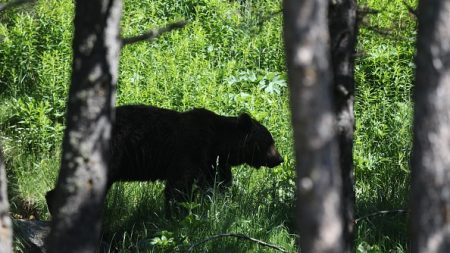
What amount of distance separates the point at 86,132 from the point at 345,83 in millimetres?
1978

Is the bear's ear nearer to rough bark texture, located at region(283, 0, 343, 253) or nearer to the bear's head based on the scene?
the bear's head

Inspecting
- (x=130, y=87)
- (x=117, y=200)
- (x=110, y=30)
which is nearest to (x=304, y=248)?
(x=110, y=30)

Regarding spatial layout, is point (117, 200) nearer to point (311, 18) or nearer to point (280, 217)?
point (280, 217)

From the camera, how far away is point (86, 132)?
4.22 m

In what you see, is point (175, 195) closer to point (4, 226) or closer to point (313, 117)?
point (4, 226)

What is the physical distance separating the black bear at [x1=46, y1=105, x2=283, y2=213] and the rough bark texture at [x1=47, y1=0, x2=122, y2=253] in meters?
4.58

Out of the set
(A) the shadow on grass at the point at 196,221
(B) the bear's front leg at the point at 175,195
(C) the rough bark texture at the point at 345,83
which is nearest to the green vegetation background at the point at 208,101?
(A) the shadow on grass at the point at 196,221

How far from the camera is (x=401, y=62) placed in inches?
487

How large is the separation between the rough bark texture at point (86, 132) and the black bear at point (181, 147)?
4.58 m

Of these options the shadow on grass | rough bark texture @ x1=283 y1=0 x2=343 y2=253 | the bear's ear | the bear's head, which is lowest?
the shadow on grass

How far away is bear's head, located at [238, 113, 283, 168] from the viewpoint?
10062 millimetres

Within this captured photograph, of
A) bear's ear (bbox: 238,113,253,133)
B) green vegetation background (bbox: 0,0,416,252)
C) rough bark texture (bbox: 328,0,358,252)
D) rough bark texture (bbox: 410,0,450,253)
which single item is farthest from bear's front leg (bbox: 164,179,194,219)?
rough bark texture (bbox: 410,0,450,253)

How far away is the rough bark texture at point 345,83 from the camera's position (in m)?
5.49

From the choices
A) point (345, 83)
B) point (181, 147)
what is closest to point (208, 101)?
point (181, 147)
